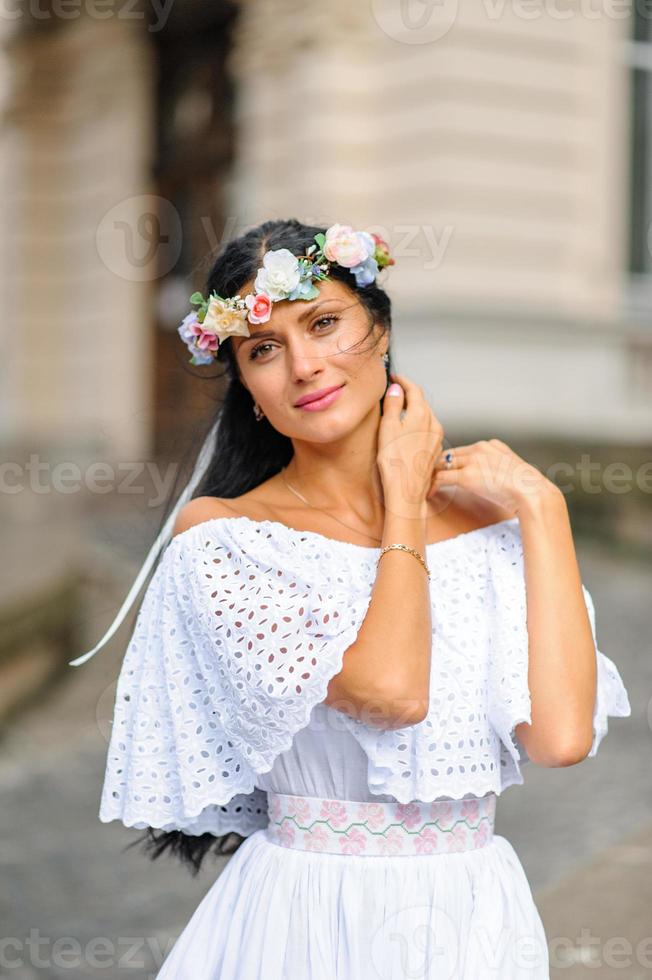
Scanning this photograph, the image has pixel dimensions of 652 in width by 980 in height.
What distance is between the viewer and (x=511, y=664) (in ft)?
7.25

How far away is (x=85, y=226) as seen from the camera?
12125 mm

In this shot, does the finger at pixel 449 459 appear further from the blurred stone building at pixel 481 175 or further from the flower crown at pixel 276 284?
the blurred stone building at pixel 481 175

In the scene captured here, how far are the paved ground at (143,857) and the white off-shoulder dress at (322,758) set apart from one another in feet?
2.50

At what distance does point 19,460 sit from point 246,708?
33.0 feet

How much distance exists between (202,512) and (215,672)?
1.08 feet

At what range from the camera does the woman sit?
2.16 m

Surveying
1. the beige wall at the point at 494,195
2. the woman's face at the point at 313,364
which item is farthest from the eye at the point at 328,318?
the beige wall at the point at 494,195

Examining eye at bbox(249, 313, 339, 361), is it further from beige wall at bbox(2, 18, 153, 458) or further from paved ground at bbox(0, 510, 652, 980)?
beige wall at bbox(2, 18, 153, 458)

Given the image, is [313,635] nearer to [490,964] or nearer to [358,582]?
[358,582]

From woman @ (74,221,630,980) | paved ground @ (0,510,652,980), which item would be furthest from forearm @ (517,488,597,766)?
paved ground @ (0,510,652,980)

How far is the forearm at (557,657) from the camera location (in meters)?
2.16

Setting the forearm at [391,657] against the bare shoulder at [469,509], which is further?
the bare shoulder at [469,509]

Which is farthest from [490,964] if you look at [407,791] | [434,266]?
[434,266]

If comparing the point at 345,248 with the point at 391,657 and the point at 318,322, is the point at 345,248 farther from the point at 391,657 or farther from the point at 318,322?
the point at 391,657
